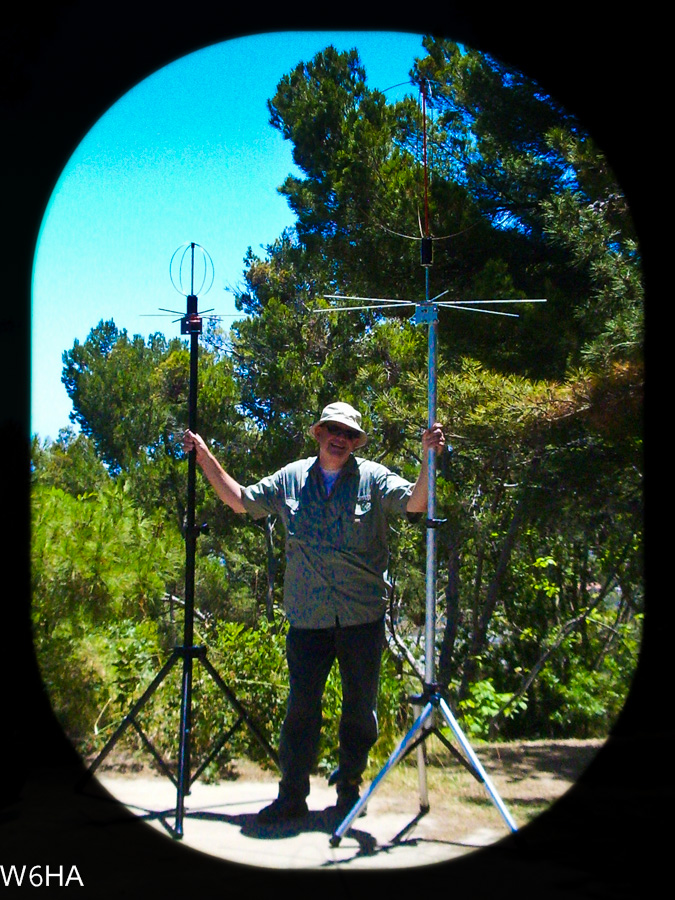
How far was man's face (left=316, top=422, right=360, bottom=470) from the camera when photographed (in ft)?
11.3

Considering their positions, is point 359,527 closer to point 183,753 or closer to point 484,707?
point 183,753

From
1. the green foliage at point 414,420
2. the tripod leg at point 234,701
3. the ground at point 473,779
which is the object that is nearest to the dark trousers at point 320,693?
the tripod leg at point 234,701

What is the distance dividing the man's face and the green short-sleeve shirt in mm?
42

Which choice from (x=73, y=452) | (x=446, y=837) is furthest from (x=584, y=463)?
(x=73, y=452)

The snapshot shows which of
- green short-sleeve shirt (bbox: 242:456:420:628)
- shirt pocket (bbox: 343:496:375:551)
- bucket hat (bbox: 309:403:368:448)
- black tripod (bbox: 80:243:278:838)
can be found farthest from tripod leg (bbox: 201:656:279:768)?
bucket hat (bbox: 309:403:368:448)

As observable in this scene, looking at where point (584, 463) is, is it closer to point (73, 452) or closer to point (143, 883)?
point (143, 883)

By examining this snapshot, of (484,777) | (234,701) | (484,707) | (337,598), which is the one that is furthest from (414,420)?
(484,777)

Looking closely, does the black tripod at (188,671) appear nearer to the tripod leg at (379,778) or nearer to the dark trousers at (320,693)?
the dark trousers at (320,693)

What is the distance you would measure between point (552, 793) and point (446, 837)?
83 cm

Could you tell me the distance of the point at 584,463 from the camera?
5.23 metres

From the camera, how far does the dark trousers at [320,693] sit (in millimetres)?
Result: 3324

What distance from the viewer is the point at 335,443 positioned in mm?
3455

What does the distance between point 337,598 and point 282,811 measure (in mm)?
826

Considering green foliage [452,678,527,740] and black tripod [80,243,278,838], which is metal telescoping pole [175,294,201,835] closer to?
black tripod [80,243,278,838]
